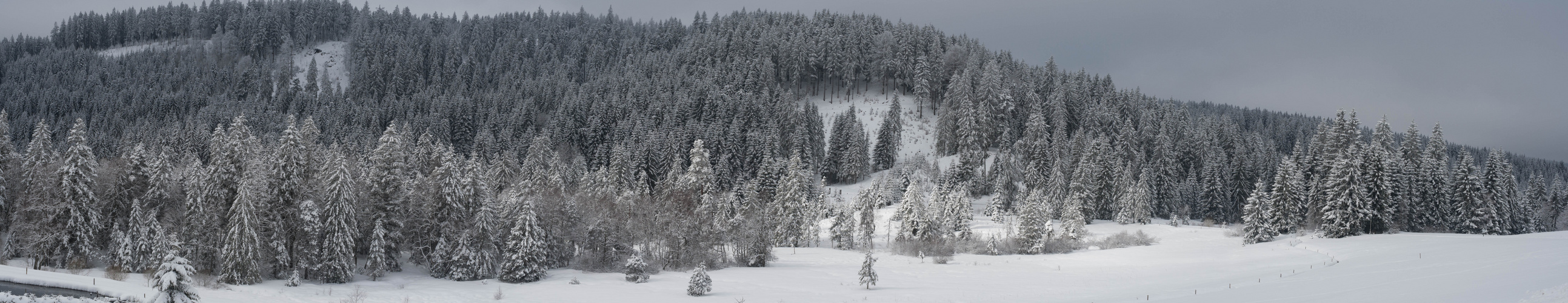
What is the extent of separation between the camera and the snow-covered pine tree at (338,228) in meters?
40.2

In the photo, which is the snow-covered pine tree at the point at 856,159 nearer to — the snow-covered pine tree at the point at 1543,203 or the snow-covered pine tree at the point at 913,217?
the snow-covered pine tree at the point at 913,217

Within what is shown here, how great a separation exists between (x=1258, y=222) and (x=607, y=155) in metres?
77.5

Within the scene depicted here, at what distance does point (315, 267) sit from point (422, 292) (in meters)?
7.35

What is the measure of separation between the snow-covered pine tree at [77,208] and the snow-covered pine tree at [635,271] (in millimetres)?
26495

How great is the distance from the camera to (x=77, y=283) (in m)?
28.6

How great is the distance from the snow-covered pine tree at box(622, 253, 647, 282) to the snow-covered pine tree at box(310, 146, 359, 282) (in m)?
14.3

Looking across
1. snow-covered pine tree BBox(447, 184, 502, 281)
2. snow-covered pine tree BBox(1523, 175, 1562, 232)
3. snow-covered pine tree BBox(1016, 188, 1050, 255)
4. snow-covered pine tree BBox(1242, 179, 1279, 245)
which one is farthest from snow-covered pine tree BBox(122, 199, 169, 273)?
snow-covered pine tree BBox(1523, 175, 1562, 232)

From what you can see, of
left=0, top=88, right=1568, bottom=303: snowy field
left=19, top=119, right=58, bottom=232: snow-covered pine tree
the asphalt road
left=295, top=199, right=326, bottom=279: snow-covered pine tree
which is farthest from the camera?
left=295, top=199, right=326, bottom=279: snow-covered pine tree

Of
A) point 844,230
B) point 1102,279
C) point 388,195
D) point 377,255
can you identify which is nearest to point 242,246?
point 377,255

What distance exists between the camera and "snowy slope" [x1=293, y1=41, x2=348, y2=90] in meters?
171

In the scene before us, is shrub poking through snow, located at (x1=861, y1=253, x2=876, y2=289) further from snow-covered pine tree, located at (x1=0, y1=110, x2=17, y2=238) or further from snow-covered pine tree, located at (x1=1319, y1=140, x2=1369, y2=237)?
snow-covered pine tree, located at (x1=0, y1=110, x2=17, y2=238)

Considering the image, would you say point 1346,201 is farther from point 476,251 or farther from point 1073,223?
point 476,251

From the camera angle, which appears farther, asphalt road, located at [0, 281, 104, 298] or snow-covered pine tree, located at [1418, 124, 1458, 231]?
snow-covered pine tree, located at [1418, 124, 1458, 231]

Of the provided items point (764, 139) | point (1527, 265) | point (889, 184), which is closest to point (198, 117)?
point (764, 139)
